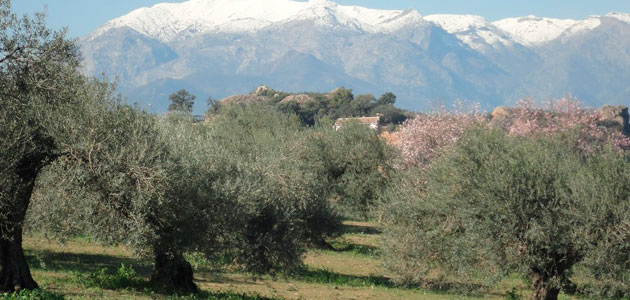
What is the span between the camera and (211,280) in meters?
24.5

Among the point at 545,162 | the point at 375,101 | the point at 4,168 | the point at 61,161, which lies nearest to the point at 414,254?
the point at 545,162

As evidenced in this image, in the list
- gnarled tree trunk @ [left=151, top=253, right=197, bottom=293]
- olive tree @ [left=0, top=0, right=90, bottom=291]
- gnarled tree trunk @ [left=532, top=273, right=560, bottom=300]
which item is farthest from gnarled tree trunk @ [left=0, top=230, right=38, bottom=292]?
gnarled tree trunk @ [left=532, top=273, right=560, bottom=300]

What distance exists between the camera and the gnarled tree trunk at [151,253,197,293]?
19.8 m

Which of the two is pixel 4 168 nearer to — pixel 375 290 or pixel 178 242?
pixel 178 242

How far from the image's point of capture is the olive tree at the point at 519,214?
19250mm

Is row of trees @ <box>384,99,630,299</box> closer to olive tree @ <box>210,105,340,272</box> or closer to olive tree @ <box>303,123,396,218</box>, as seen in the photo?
olive tree @ <box>210,105,340,272</box>

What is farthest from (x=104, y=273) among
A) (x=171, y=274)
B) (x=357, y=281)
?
(x=357, y=281)

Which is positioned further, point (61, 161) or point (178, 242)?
point (178, 242)

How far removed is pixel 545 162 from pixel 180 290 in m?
11.2

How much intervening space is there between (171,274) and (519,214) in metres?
9.95

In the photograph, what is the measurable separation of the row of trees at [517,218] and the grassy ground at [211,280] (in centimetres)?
262

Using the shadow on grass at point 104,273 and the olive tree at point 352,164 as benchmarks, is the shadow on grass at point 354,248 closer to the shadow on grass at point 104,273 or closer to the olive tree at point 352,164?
the olive tree at point 352,164

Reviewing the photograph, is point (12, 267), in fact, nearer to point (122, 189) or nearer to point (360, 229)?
point (122, 189)

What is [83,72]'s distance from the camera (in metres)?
17.9
